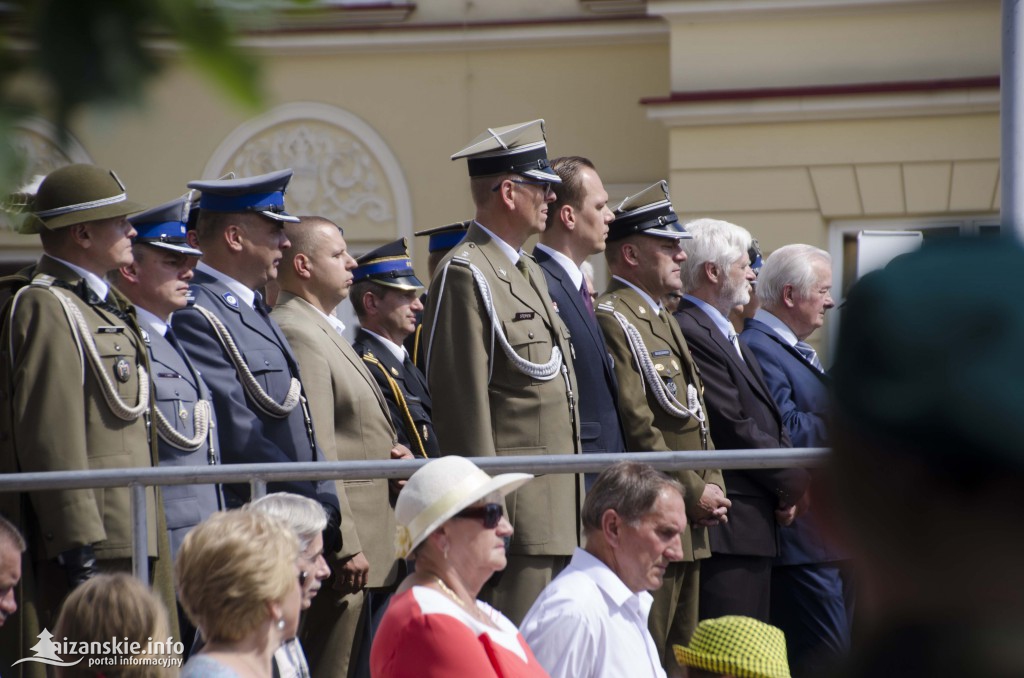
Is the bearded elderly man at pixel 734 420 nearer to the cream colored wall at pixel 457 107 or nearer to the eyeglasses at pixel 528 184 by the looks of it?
the eyeglasses at pixel 528 184

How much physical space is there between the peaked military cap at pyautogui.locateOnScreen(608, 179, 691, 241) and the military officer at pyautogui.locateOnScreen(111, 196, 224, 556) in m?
1.68

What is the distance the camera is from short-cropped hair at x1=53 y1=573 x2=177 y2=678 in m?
3.46

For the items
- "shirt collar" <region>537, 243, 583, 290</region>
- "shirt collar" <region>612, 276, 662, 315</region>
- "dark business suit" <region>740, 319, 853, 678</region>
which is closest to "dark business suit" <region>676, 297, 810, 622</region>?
"dark business suit" <region>740, 319, 853, 678</region>

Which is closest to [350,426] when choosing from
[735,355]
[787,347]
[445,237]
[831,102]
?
[735,355]

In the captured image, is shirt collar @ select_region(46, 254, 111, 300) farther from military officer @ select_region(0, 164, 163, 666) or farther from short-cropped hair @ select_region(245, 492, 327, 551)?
short-cropped hair @ select_region(245, 492, 327, 551)

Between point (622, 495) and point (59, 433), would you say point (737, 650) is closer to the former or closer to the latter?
point (622, 495)

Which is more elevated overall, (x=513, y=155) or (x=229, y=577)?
(x=513, y=155)

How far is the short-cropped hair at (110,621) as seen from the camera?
3459 mm

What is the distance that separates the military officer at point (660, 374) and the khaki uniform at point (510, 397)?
365mm

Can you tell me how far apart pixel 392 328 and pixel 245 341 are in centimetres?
149

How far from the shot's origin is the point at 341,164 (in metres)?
12.2

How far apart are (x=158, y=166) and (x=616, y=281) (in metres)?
7.37

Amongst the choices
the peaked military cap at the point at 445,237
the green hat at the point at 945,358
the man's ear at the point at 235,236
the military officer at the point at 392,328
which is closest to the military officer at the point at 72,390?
the man's ear at the point at 235,236

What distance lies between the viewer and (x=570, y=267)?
5551 millimetres
